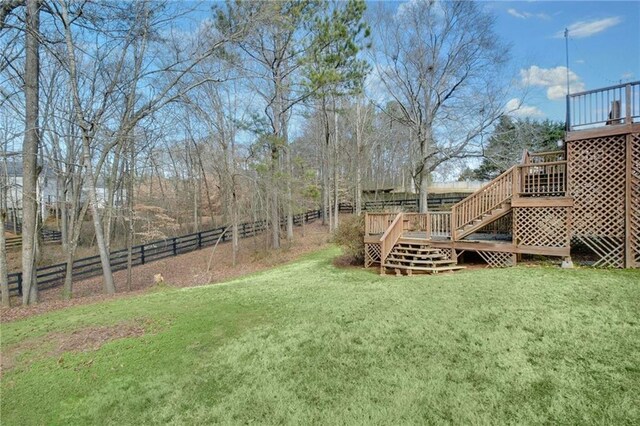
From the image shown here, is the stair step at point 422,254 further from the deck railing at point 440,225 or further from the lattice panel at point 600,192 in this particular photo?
the lattice panel at point 600,192

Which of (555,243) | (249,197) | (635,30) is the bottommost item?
(555,243)

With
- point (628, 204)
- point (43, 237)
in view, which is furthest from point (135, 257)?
point (628, 204)

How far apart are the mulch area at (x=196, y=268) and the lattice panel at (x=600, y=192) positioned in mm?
10085

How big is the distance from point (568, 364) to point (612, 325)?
1.28 m

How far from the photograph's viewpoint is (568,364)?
3.53 m

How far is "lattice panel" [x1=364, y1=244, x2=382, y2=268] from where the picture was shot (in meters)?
9.89

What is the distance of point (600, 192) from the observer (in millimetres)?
6996

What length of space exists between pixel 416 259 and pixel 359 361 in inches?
209

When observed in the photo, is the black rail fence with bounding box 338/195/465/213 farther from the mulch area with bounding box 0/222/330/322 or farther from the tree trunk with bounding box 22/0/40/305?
the tree trunk with bounding box 22/0/40/305

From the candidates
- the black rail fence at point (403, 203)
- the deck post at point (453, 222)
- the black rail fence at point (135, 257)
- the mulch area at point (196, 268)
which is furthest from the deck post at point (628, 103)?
the black rail fence at point (403, 203)

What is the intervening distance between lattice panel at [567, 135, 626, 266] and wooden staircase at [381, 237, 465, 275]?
275 cm

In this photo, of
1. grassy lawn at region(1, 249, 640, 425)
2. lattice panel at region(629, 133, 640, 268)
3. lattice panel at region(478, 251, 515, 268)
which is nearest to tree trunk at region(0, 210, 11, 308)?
grassy lawn at region(1, 249, 640, 425)

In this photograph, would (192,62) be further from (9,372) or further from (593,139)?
(593,139)

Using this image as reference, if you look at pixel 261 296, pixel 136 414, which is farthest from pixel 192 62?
pixel 136 414
